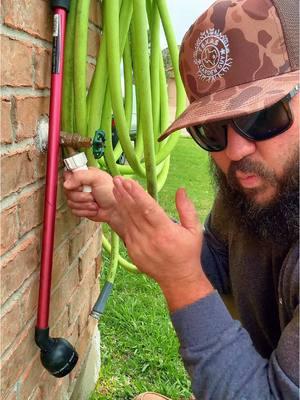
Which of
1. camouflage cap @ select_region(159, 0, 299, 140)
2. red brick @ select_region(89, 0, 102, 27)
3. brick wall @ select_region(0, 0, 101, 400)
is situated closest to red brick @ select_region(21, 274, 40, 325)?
brick wall @ select_region(0, 0, 101, 400)

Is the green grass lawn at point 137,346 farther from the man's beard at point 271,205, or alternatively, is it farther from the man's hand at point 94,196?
the man's beard at point 271,205

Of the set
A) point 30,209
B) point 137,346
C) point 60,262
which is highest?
point 30,209

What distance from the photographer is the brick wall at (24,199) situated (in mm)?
1248

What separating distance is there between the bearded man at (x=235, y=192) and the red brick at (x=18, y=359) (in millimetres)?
399

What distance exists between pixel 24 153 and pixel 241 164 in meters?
0.59

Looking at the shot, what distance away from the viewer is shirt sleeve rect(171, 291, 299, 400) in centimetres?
124

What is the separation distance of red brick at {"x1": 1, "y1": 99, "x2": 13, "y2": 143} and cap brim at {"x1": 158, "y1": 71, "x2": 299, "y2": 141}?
476 millimetres

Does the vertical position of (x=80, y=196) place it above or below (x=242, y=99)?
below

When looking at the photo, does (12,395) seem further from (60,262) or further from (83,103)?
(83,103)

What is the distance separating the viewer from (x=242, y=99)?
1.35m

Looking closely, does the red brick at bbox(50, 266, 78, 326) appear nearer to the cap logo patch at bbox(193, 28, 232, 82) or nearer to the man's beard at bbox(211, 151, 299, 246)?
the man's beard at bbox(211, 151, 299, 246)

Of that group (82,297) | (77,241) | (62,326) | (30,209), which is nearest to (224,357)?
(30,209)

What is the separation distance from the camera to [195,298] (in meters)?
1.32

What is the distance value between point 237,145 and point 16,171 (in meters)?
0.60
